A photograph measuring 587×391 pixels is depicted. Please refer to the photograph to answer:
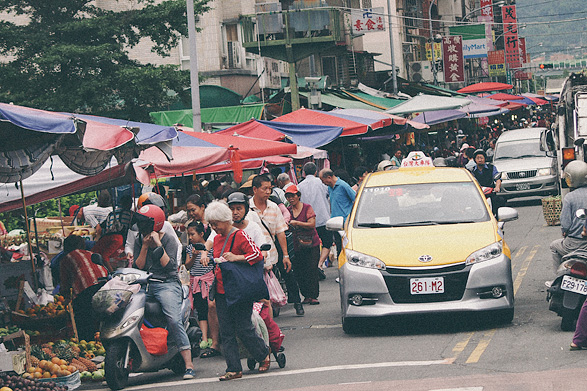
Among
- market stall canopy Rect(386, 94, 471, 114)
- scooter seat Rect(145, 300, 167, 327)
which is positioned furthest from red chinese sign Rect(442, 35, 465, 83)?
scooter seat Rect(145, 300, 167, 327)

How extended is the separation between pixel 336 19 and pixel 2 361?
77.9 feet

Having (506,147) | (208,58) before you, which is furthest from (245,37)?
(506,147)

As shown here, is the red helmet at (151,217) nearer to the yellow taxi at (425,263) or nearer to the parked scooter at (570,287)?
the yellow taxi at (425,263)

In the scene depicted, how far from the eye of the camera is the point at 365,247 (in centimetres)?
999

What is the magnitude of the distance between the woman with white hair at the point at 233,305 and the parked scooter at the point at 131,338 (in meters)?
0.73

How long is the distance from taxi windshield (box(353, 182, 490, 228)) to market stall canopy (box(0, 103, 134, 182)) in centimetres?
301

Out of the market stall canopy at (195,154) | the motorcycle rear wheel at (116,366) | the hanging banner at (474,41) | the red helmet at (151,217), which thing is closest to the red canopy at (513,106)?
the hanging banner at (474,41)

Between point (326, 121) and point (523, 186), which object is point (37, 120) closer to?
point (326, 121)

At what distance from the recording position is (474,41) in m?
55.1

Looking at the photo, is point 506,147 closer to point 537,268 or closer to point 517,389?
point 537,268

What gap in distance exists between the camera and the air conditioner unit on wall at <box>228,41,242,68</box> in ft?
108

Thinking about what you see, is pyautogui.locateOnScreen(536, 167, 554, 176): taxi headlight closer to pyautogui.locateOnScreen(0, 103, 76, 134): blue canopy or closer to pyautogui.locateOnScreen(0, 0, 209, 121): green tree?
pyautogui.locateOnScreen(0, 0, 209, 121): green tree

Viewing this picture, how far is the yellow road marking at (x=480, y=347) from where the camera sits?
8.41 metres

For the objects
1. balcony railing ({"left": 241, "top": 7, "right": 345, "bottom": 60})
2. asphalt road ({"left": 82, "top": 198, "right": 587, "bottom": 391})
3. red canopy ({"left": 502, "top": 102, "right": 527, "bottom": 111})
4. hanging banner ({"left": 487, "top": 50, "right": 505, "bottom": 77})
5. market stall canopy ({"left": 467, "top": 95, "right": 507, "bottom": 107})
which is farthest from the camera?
hanging banner ({"left": 487, "top": 50, "right": 505, "bottom": 77})
